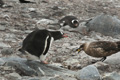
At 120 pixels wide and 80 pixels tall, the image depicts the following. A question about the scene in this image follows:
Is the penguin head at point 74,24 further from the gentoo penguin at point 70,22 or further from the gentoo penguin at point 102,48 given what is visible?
the gentoo penguin at point 102,48

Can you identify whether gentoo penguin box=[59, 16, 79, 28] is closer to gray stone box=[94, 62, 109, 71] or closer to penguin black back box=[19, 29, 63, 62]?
gray stone box=[94, 62, 109, 71]

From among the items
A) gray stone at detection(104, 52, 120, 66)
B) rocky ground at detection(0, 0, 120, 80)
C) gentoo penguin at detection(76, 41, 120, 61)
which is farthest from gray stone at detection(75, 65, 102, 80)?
gray stone at detection(104, 52, 120, 66)

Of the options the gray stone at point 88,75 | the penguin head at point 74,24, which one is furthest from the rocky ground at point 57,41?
the penguin head at point 74,24

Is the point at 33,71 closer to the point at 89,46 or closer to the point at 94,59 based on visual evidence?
the point at 89,46

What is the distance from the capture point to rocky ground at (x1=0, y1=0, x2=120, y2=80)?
Answer: 463 centimetres

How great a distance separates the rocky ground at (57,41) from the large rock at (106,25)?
23cm

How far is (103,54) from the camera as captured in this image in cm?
569

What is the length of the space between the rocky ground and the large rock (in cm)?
23

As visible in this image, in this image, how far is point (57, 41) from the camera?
7355 millimetres

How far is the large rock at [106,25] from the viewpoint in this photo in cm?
827

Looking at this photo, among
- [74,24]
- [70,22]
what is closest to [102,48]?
[74,24]

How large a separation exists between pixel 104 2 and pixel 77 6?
173cm

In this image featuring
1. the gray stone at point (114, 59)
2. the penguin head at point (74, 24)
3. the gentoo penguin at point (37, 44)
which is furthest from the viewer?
the penguin head at point (74, 24)

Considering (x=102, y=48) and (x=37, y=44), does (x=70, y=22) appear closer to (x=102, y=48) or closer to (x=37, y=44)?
(x=102, y=48)
